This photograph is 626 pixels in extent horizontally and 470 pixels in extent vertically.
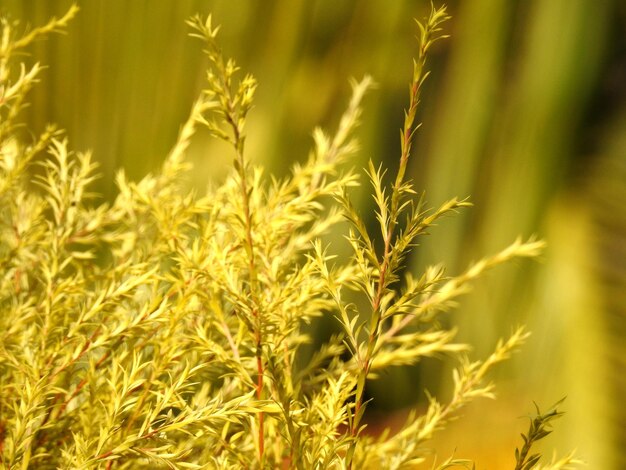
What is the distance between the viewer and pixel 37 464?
1.65 ft

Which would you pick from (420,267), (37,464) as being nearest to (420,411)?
(420,267)

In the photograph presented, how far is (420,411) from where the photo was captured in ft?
4.27

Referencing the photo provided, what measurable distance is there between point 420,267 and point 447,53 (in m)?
0.35

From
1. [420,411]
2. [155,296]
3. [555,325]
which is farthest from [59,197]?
[420,411]

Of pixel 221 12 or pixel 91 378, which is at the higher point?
pixel 221 12

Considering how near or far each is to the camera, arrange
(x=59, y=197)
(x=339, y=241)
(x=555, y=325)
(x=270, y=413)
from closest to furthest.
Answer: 1. (x=270, y=413)
2. (x=59, y=197)
3. (x=555, y=325)
4. (x=339, y=241)

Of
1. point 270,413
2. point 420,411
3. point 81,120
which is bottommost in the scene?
point 420,411

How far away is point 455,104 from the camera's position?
1205 mm

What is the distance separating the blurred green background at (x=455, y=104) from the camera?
113 centimetres

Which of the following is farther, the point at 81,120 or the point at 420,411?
the point at 420,411

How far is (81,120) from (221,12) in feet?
0.88

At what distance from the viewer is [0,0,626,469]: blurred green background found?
113 centimetres

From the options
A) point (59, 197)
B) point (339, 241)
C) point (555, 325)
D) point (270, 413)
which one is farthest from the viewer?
point (339, 241)

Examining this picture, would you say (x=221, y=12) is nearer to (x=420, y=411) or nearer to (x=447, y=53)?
(x=447, y=53)
